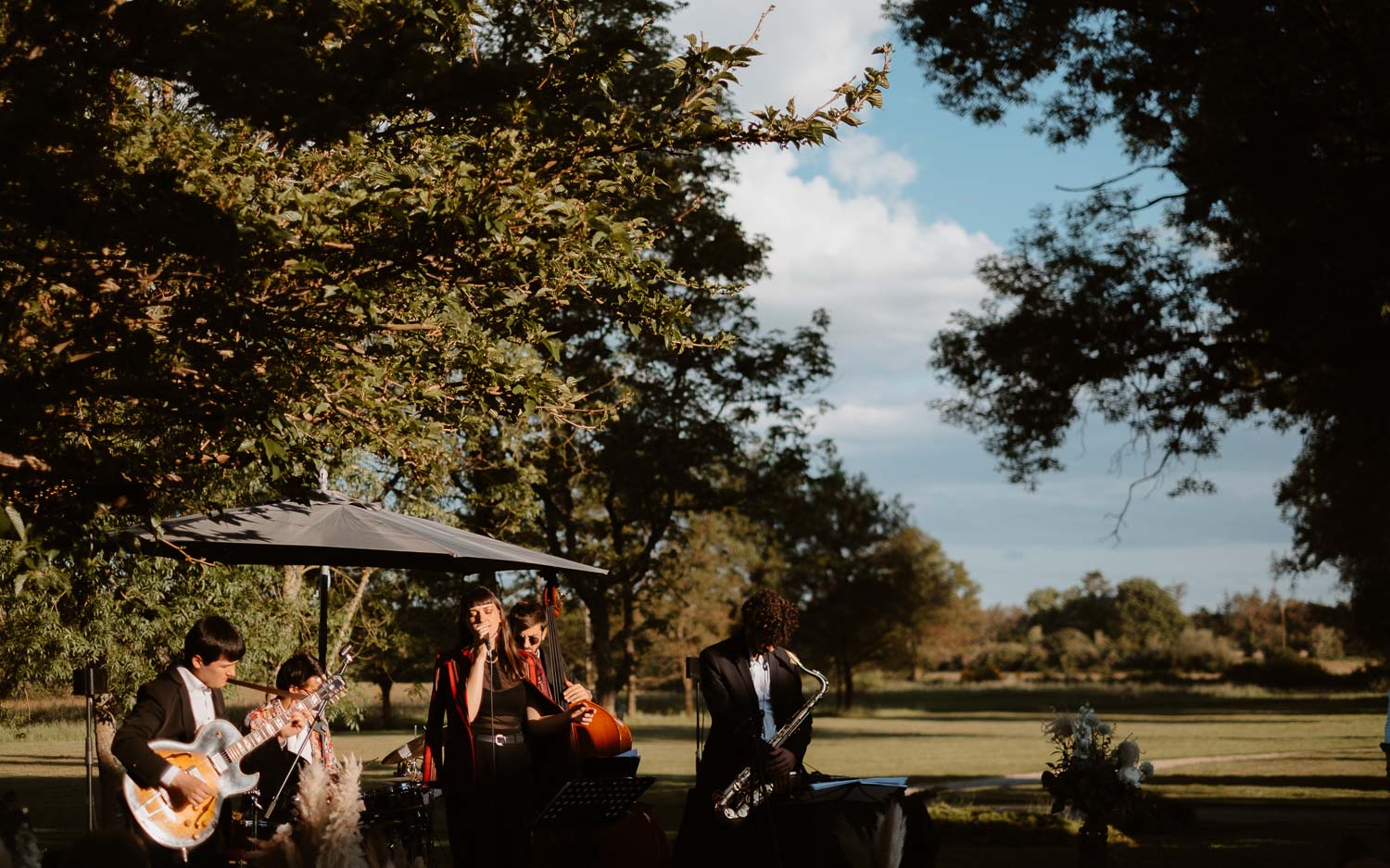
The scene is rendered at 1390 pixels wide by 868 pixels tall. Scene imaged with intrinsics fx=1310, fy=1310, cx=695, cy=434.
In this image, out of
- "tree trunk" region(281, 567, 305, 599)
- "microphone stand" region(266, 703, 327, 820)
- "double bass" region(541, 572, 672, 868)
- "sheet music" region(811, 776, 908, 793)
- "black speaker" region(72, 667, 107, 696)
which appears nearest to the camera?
"sheet music" region(811, 776, 908, 793)

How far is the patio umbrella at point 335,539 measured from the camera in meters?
8.70

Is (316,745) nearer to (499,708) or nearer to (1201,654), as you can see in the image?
(499,708)

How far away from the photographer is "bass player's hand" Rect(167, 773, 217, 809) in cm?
669

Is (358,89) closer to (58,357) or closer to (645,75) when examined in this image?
(58,357)

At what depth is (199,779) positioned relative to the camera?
6785 mm

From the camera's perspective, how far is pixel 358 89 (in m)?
6.05

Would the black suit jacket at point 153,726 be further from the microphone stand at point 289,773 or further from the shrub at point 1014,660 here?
the shrub at point 1014,660

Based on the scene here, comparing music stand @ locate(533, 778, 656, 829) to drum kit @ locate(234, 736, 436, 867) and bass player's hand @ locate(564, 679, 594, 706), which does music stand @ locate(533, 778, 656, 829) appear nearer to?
bass player's hand @ locate(564, 679, 594, 706)

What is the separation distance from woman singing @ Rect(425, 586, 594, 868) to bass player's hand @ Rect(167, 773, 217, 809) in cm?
126

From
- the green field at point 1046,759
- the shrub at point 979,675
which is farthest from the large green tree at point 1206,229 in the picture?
the shrub at point 979,675

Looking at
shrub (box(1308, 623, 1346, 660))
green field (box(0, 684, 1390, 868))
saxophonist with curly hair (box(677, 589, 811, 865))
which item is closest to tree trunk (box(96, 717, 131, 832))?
green field (box(0, 684, 1390, 868))

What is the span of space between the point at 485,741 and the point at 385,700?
16267 mm

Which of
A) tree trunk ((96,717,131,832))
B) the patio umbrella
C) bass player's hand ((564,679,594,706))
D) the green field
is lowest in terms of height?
the green field

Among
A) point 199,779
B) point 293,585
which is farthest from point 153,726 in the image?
point 293,585
